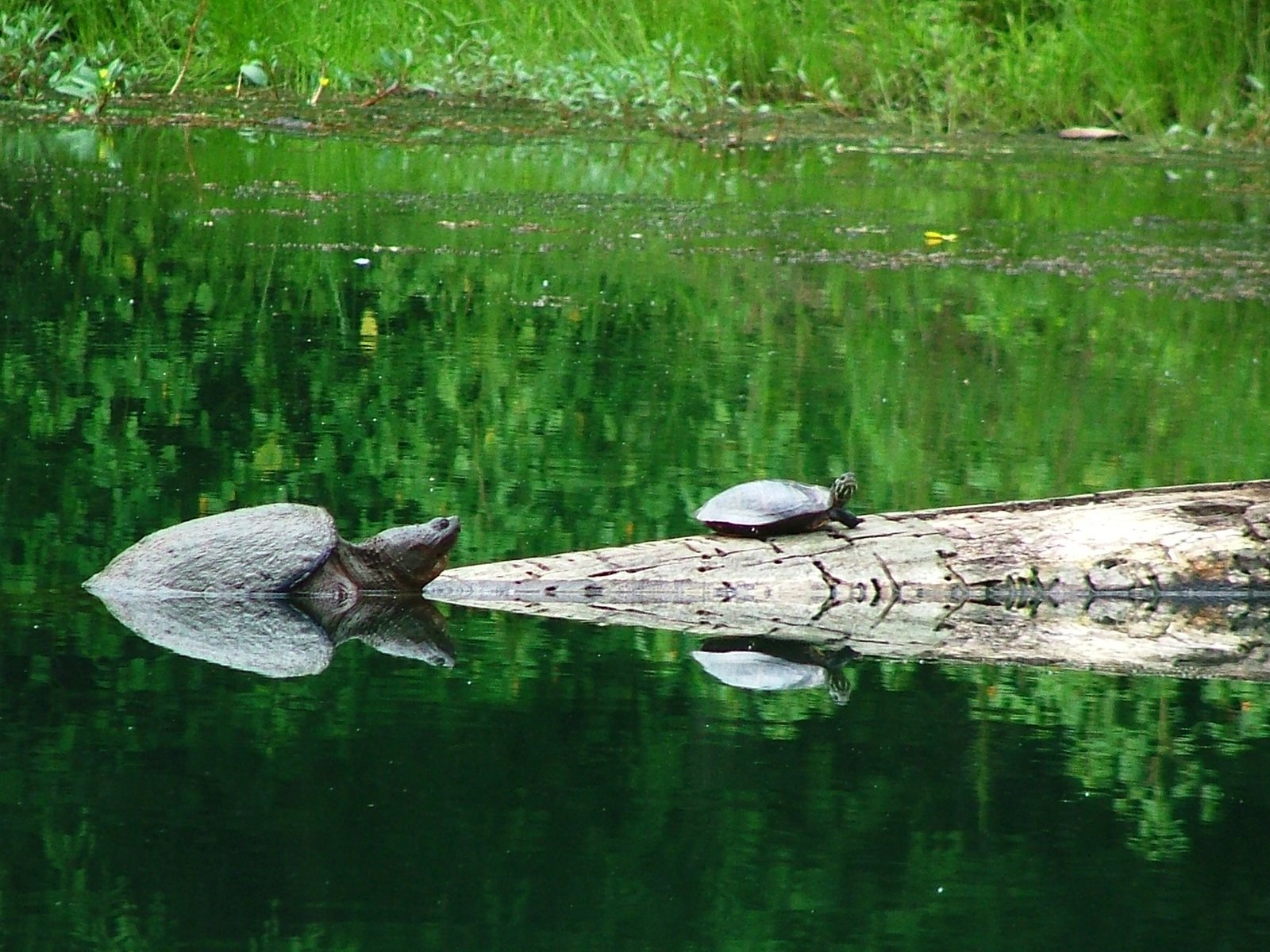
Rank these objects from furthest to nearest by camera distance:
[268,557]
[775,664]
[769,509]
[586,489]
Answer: [586,489] → [769,509] → [268,557] → [775,664]

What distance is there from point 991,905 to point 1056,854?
258mm

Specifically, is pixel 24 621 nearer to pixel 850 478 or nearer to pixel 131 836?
pixel 131 836

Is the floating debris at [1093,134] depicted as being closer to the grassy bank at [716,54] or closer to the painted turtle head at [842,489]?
the grassy bank at [716,54]

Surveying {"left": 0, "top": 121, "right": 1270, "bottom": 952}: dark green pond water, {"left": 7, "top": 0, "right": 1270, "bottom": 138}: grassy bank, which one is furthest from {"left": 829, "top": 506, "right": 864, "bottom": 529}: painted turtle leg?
{"left": 7, "top": 0, "right": 1270, "bottom": 138}: grassy bank

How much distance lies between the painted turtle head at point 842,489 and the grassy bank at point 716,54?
11.1m

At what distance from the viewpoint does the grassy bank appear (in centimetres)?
1575

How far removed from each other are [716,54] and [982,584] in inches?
514

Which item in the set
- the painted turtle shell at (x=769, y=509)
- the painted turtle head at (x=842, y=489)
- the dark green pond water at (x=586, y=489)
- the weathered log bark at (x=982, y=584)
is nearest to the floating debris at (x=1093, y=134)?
the dark green pond water at (x=586, y=489)

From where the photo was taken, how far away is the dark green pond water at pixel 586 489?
124 inches

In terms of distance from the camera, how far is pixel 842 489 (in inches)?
207

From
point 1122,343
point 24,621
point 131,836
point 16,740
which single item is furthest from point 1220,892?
point 1122,343

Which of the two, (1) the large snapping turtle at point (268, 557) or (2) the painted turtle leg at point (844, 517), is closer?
(1) the large snapping turtle at point (268, 557)

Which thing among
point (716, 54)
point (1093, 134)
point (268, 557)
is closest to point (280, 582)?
point (268, 557)

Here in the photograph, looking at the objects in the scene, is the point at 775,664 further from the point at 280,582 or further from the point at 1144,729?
the point at 280,582
